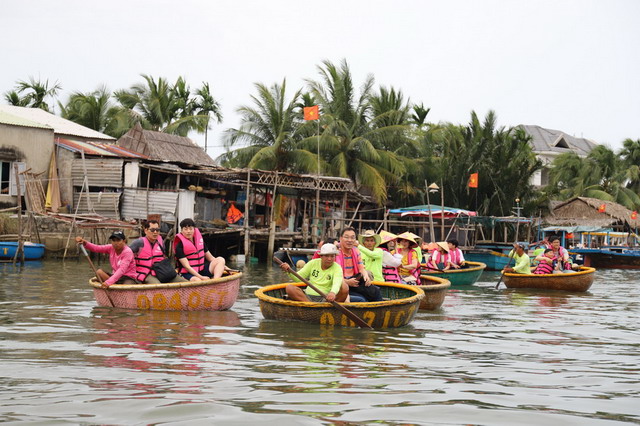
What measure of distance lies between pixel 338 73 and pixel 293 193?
6.16 meters

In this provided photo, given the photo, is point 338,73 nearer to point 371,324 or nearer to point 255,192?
point 255,192

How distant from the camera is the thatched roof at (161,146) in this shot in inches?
1302

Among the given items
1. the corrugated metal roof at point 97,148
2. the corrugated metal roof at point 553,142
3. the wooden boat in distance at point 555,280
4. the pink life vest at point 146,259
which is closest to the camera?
the pink life vest at point 146,259

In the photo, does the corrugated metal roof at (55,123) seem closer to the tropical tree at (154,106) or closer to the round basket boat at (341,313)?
the tropical tree at (154,106)

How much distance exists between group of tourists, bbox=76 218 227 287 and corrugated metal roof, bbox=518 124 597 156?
4584 centimetres

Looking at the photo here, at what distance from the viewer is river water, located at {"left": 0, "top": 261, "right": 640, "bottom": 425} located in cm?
550

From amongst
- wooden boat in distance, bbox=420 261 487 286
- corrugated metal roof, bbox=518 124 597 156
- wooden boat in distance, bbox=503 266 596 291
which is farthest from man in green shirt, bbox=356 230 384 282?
corrugated metal roof, bbox=518 124 597 156

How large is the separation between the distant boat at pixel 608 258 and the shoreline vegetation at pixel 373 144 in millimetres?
5583

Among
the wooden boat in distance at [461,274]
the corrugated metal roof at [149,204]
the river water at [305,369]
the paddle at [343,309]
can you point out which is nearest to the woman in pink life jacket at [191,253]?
the river water at [305,369]

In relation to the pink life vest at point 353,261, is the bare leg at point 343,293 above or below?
below

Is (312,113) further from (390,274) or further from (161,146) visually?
(390,274)

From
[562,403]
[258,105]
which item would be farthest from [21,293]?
[258,105]

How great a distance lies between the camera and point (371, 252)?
460 inches

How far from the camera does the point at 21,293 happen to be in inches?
591
